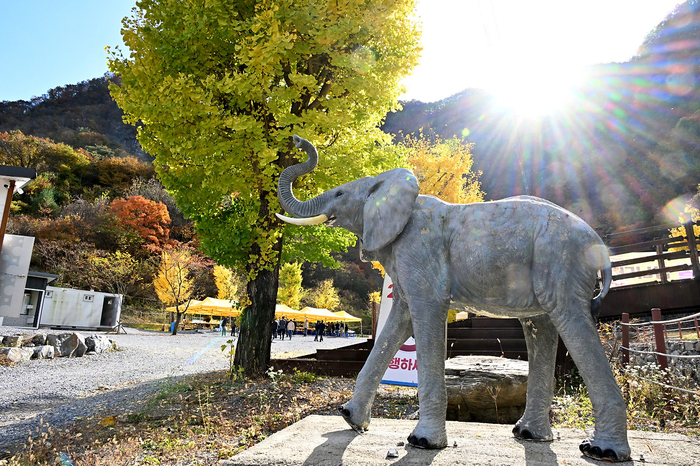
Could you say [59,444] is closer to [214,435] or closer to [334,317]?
→ [214,435]

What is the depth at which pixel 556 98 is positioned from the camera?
71375 mm

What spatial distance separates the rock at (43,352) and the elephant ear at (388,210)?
13034mm

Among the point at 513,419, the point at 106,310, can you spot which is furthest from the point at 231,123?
the point at 106,310

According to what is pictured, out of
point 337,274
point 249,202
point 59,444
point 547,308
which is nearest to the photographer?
point 547,308

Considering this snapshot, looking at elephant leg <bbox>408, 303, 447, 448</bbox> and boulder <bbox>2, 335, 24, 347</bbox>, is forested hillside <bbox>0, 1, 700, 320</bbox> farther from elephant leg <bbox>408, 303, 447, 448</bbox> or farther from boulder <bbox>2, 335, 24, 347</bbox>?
elephant leg <bbox>408, 303, 447, 448</bbox>

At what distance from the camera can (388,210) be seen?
296 cm

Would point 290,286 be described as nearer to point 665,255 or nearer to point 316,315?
point 316,315

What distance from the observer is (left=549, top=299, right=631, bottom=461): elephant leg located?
2.32 metres

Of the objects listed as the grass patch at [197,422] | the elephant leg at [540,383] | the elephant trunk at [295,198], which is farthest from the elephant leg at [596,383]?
the grass patch at [197,422]

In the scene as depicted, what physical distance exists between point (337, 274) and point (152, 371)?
52.8 metres

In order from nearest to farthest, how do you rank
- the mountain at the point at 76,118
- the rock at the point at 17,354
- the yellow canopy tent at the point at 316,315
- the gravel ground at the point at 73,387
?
the gravel ground at the point at 73,387, the rock at the point at 17,354, the yellow canopy tent at the point at 316,315, the mountain at the point at 76,118

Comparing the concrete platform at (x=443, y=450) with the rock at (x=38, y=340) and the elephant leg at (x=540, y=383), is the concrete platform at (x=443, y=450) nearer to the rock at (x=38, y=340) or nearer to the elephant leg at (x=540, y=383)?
the elephant leg at (x=540, y=383)

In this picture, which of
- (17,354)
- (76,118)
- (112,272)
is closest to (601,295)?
(17,354)

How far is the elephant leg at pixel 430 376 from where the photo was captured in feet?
8.52
